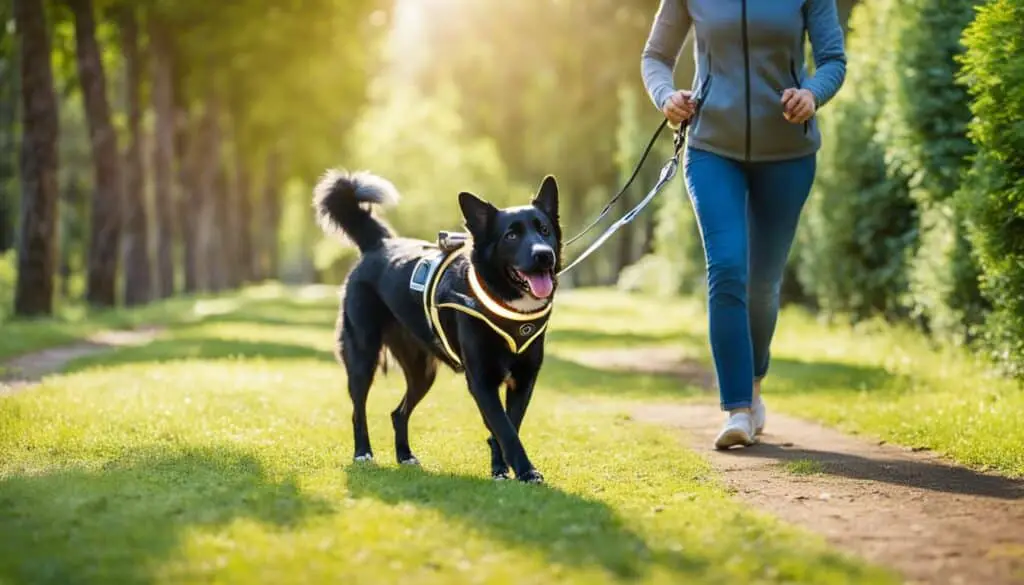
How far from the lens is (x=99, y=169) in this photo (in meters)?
24.7

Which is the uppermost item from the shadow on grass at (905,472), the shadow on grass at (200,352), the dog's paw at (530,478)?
the dog's paw at (530,478)

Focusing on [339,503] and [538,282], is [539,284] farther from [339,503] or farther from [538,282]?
[339,503]

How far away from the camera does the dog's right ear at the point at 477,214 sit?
20.5 feet

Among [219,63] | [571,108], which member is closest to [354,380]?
[219,63]

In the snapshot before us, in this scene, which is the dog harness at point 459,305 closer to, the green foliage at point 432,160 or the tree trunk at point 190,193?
the tree trunk at point 190,193

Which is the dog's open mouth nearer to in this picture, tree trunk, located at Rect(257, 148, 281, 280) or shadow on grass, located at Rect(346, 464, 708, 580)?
shadow on grass, located at Rect(346, 464, 708, 580)

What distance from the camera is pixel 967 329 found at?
12516 mm

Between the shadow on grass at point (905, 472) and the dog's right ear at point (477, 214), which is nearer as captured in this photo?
the shadow on grass at point (905, 472)

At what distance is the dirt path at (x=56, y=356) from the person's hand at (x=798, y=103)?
6.51 metres

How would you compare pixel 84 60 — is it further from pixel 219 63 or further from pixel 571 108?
pixel 571 108

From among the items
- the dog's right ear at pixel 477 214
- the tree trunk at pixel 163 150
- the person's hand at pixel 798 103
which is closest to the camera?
the dog's right ear at pixel 477 214

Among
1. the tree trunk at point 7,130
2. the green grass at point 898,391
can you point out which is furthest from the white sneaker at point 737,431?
the tree trunk at point 7,130

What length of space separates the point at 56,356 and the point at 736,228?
10.7 metres

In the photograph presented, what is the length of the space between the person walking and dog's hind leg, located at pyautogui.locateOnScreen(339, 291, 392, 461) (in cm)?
184
